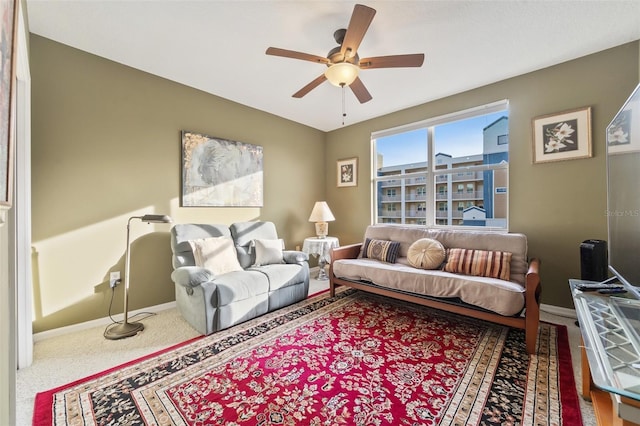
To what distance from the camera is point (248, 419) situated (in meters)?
1.39

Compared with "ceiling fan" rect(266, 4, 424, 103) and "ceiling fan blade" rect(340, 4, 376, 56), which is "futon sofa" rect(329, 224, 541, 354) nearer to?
"ceiling fan" rect(266, 4, 424, 103)

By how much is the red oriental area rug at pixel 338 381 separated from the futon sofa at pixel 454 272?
0.26 m

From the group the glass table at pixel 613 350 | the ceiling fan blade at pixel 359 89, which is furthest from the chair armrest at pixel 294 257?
the glass table at pixel 613 350

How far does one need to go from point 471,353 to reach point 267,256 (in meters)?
2.21

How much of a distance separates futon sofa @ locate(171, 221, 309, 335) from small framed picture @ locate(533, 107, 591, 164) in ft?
9.61

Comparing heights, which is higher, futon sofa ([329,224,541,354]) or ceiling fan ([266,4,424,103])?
ceiling fan ([266,4,424,103])

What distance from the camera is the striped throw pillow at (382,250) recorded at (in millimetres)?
3300

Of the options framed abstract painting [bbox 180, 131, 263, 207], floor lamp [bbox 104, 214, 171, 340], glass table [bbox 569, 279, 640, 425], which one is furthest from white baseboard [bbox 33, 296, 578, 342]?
glass table [bbox 569, 279, 640, 425]

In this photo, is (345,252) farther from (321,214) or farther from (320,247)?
(321,214)

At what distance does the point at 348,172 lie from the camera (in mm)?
4594

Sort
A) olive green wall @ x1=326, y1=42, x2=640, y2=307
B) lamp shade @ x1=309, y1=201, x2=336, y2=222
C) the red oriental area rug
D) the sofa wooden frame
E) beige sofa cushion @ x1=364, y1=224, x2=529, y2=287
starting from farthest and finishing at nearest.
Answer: lamp shade @ x1=309, y1=201, x2=336, y2=222 < beige sofa cushion @ x1=364, y1=224, x2=529, y2=287 < olive green wall @ x1=326, y1=42, x2=640, y2=307 < the sofa wooden frame < the red oriental area rug

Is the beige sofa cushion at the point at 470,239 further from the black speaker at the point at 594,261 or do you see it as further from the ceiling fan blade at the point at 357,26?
the ceiling fan blade at the point at 357,26

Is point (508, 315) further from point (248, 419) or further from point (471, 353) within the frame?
point (248, 419)

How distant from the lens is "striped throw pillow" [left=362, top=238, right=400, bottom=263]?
3.30m
